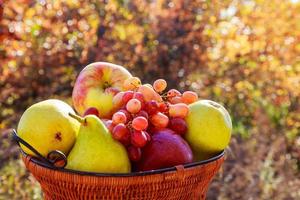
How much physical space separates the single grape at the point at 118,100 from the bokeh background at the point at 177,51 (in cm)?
164

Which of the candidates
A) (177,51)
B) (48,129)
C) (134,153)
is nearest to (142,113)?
(134,153)

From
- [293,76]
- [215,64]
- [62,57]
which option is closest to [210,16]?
[215,64]

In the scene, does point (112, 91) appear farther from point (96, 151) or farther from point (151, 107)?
point (96, 151)

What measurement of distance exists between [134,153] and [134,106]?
0.39 feet

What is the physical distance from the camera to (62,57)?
3.18 metres

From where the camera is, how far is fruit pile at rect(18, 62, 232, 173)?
46.9 inches

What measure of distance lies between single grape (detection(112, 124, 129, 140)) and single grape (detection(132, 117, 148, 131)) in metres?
0.02

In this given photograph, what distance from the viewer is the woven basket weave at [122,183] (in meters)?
1.13

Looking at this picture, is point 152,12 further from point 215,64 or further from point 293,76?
point 293,76

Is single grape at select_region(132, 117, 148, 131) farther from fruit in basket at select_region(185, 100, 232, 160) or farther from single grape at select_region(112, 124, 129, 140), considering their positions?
fruit in basket at select_region(185, 100, 232, 160)

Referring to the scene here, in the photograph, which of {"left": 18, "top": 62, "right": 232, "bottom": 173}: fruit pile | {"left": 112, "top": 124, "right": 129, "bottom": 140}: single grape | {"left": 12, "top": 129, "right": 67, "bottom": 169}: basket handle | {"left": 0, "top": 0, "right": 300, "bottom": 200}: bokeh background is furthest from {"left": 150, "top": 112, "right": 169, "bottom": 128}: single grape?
{"left": 0, "top": 0, "right": 300, "bottom": 200}: bokeh background

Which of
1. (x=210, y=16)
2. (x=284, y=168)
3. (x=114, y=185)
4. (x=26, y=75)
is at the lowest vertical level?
(x=284, y=168)

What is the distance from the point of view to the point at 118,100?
1.36 metres

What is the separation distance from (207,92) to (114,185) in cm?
222
